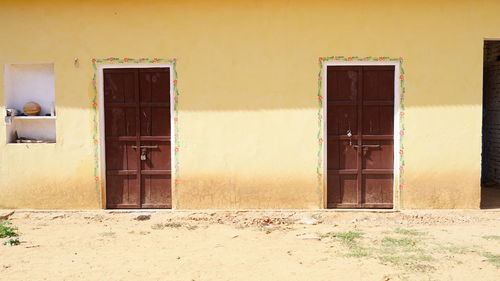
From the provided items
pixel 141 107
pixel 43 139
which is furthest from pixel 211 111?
pixel 43 139

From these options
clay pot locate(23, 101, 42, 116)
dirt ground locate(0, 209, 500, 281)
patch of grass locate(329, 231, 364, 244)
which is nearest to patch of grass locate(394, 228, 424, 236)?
dirt ground locate(0, 209, 500, 281)

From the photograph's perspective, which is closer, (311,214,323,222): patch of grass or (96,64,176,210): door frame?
(311,214,323,222): patch of grass

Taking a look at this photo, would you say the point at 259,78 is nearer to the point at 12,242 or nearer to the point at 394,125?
the point at 394,125

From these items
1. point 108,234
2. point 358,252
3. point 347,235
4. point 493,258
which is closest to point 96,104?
point 108,234

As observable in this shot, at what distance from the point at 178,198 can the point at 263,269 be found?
279 centimetres

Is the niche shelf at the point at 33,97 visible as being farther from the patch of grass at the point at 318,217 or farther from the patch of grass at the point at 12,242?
the patch of grass at the point at 318,217

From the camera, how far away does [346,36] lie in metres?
7.05

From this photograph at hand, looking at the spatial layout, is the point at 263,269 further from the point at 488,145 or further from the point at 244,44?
the point at 488,145

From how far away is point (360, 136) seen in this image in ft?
23.5

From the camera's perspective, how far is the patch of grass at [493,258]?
476 cm

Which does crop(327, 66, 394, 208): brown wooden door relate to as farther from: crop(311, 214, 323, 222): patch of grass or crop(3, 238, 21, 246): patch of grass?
crop(3, 238, 21, 246): patch of grass

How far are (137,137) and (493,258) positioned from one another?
15.5ft

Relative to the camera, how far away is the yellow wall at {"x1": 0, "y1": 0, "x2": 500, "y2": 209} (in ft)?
23.1

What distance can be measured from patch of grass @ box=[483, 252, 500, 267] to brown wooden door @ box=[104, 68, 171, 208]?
4.18 meters
